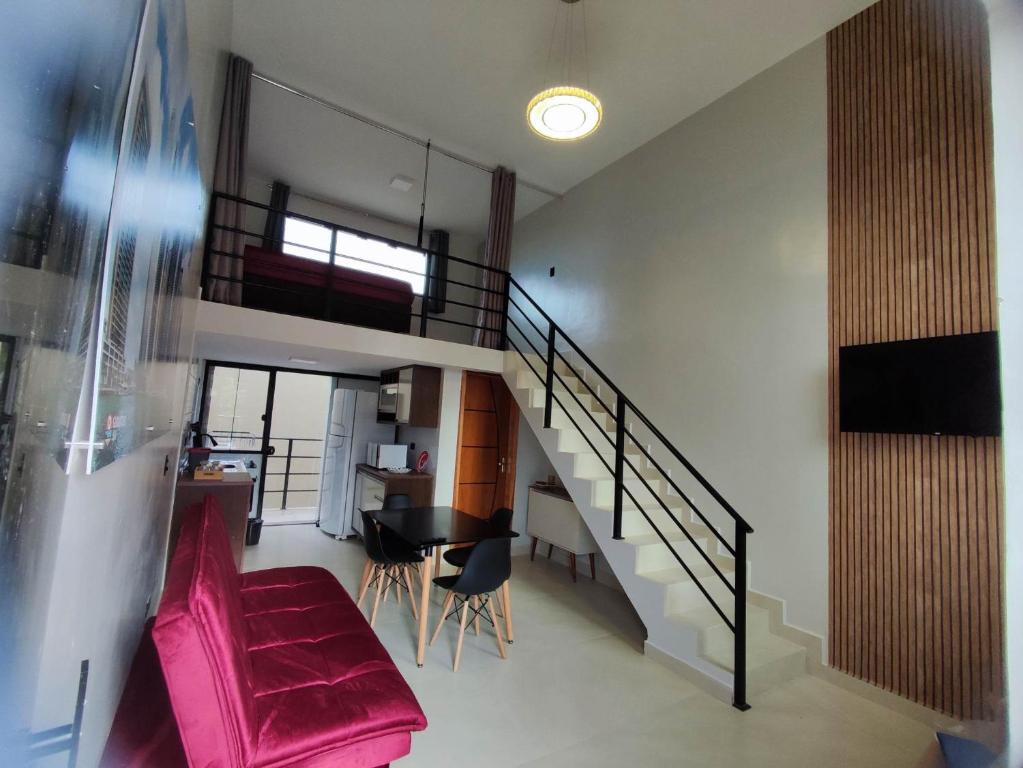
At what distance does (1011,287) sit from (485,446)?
16.7 ft

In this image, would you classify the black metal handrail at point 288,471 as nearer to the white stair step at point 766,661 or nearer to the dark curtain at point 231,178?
the dark curtain at point 231,178

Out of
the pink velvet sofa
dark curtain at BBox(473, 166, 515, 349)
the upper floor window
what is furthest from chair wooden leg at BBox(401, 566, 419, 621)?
the upper floor window

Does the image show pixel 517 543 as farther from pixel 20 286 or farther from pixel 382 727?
pixel 20 286

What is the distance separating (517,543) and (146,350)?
16.3 ft

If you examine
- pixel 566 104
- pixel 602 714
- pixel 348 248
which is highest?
pixel 348 248

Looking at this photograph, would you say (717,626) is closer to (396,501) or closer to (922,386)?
(922,386)

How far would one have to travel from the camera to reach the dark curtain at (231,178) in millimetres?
3592

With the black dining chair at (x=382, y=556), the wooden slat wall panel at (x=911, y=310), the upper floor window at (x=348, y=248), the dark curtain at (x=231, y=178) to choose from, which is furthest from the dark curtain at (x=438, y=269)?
the wooden slat wall panel at (x=911, y=310)

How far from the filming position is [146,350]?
1.19m

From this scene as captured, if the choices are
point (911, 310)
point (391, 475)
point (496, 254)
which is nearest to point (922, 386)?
point (911, 310)

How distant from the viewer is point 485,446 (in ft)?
17.9

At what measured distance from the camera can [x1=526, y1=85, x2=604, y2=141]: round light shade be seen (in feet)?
10.1

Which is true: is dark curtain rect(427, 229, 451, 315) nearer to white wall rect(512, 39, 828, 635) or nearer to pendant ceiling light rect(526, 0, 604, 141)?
white wall rect(512, 39, 828, 635)

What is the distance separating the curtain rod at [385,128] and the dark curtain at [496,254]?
292mm
